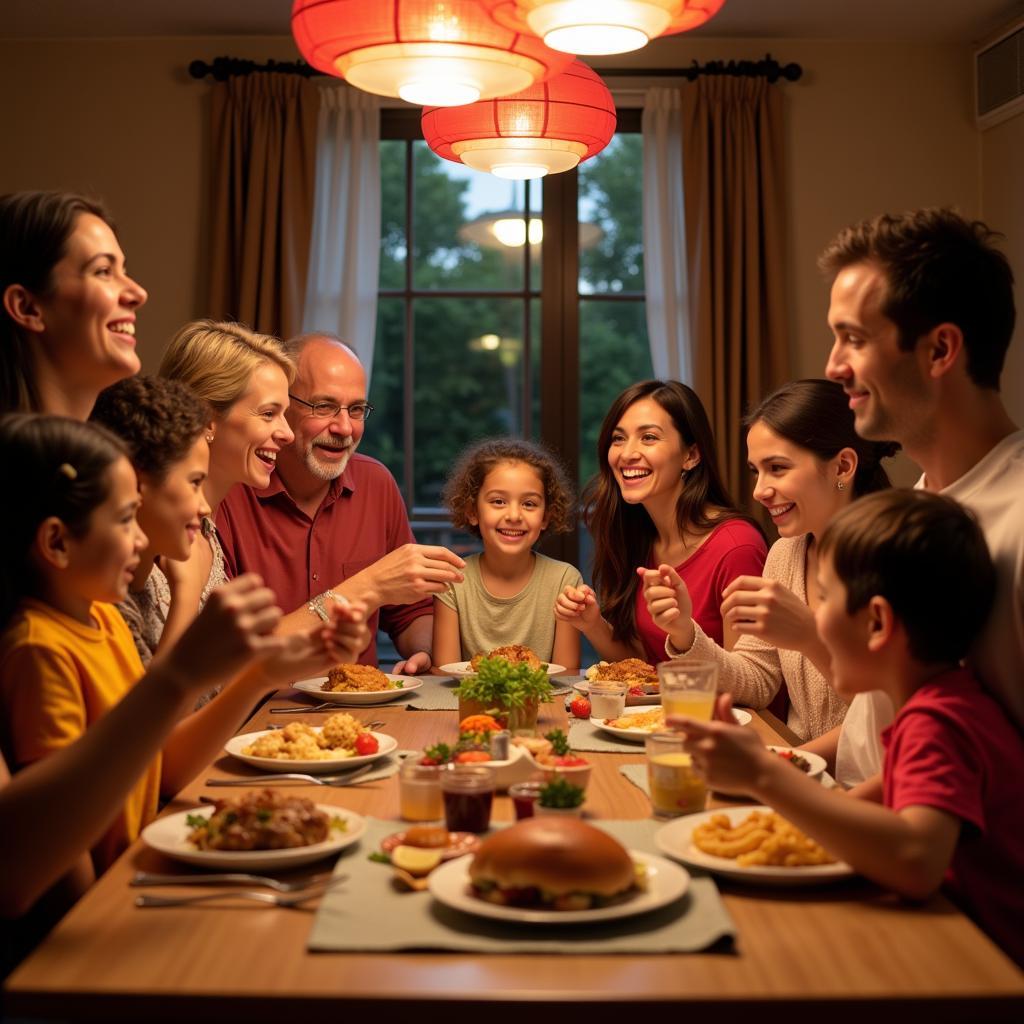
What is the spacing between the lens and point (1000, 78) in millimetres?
4934

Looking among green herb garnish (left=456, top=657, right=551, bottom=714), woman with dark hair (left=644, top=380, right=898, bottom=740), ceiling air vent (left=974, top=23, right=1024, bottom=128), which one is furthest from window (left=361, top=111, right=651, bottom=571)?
green herb garnish (left=456, top=657, right=551, bottom=714)

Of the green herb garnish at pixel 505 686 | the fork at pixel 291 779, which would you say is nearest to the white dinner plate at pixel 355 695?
the green herb garnish at pixel 505 686

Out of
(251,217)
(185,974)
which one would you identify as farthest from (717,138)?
(185,974)

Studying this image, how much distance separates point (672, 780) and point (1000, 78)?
168 inches

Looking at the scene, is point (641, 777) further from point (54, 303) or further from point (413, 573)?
point (54, 303)

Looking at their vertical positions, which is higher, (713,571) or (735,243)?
(735,243)

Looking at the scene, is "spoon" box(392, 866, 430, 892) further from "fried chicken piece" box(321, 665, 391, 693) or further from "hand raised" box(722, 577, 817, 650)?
"fried chicken piece" box(321, 665, 391, 693)

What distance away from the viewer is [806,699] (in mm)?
2732

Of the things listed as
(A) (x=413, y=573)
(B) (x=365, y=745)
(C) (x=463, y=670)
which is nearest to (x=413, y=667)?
(C) (x=463, y=670)

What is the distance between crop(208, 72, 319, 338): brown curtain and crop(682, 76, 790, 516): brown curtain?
167 cm

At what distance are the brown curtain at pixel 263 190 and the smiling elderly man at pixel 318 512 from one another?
1.40 metres

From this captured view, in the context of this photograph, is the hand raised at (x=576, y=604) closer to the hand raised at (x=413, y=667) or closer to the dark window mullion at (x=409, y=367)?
the hand raised at (x=413, y=667)

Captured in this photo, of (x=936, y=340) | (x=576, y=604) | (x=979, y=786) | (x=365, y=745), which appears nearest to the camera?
(x=979, y=786)

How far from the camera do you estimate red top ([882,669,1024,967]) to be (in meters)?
1.44
